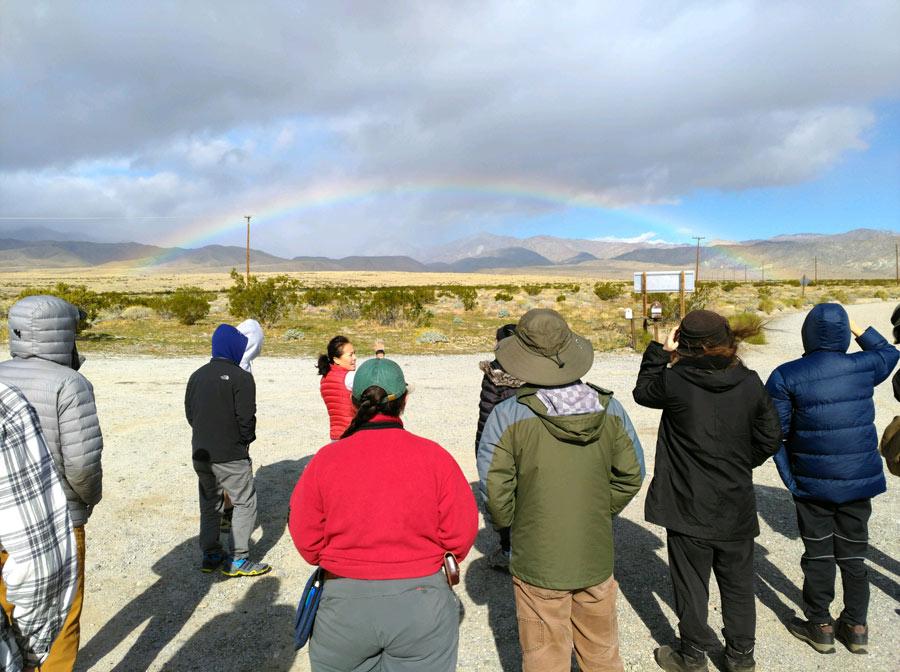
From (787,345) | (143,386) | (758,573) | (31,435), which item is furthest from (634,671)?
(787,345)

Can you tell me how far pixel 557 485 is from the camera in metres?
2.39

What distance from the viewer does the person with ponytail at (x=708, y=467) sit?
2830mm

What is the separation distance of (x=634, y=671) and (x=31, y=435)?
3074 mm

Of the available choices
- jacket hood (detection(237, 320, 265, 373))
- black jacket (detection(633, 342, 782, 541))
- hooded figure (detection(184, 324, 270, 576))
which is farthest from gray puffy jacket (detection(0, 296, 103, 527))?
black jacket (detection(633, 342, 782, 541))

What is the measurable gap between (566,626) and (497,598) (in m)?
1.54

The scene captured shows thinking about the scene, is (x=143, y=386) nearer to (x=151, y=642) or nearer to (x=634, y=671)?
(x=151, y=642)

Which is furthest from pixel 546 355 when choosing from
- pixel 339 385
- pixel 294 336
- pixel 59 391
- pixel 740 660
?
pixel 294 336

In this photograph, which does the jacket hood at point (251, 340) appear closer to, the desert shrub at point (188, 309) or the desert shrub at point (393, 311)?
the desert shrub at point (393, 311)

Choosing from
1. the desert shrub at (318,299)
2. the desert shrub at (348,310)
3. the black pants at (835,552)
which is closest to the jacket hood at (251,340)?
the black pants at (835,552)

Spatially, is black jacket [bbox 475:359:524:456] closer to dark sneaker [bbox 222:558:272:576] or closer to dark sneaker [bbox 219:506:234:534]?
dark sneaker [bbox 222:558:272:576]

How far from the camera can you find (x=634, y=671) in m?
3.13

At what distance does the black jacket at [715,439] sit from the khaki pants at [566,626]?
689 mm

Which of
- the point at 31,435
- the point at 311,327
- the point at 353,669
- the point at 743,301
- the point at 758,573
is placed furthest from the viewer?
the point at 743,301

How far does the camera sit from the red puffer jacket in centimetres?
426
